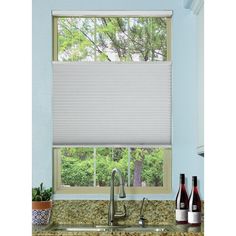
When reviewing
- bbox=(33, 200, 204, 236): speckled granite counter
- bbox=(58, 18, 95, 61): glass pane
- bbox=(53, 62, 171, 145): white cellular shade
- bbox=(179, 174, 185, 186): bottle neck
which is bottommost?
bbox=(33, 200, 204, 236): speckled granite counter

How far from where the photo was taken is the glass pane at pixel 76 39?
385 centimetres

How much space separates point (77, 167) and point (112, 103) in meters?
0.54

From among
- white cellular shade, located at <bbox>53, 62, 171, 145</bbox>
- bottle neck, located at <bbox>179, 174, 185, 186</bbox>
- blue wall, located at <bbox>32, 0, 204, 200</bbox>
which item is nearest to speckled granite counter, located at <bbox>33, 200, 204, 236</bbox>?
blue wall, located at <bbox>32, 0, 204, 200</bbox>

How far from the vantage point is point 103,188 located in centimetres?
377

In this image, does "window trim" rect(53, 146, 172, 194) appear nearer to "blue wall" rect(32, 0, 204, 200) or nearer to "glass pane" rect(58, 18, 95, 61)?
"blue wall" rect(32, 0, 204, 200)

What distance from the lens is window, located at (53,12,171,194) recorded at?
3.71 meters

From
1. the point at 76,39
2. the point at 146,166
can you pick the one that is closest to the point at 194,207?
the point at 146,166

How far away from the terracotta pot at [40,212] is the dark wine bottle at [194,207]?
930 mm

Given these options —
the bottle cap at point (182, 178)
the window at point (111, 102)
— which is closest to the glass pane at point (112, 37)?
the window at point (111, 102)

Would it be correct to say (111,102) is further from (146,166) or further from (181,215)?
(181,215)

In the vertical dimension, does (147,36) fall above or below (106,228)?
above

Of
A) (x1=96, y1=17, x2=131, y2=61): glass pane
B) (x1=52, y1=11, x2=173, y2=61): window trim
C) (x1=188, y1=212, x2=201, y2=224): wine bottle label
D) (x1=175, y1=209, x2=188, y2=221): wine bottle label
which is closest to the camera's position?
(x1=188, y1=212, x2=201, y2=224): wine bottle label
